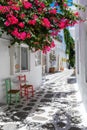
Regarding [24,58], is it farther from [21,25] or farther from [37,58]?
[21,25]

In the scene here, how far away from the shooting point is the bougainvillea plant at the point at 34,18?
4.28 m

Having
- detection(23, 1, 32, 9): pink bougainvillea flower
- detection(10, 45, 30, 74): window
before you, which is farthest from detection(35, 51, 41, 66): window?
detection(23, 1, 32, 9): pink bougainvillea flower

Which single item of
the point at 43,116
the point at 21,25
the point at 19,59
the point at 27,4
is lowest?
the point at 43,116

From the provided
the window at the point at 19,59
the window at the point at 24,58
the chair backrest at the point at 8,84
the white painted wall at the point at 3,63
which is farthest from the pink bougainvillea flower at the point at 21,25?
the window at the point at 24,58

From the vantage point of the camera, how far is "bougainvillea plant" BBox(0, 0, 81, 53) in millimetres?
4281

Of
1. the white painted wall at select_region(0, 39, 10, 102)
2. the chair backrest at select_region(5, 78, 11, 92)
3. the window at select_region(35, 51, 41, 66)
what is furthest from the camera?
the window at select_region(35, 51, 41, 66)

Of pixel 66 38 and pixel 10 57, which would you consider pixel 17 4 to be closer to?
pixel 10 57

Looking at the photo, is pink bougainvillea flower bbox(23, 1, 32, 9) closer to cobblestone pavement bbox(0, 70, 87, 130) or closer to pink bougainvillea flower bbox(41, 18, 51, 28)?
pink bougainvillea flower bbox(41, 18, 51, 28)

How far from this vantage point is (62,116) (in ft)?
19.9

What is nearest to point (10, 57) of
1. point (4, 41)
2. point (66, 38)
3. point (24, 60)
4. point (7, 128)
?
point (4, 41)

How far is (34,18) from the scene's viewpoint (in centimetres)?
440

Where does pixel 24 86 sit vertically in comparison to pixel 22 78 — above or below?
below

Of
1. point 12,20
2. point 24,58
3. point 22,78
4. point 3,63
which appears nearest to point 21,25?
point 12,20

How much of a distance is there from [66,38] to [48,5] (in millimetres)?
8336
